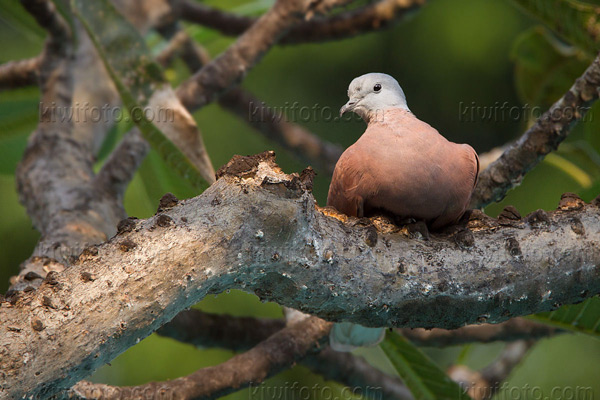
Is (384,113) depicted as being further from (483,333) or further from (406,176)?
(483,333)

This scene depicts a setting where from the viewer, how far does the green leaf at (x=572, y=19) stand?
282 centimetres

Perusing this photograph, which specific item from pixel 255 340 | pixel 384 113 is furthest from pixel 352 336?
pixel 384 113

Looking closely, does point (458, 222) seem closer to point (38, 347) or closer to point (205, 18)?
point (38, 347)

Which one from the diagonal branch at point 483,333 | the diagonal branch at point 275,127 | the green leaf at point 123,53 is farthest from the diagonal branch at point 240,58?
the diagonal branch at point 483,333

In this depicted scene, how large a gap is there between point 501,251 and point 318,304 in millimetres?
465

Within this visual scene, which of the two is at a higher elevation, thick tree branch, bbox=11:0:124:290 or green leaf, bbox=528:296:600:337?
thick tree branch, bbox=11:0:124:290

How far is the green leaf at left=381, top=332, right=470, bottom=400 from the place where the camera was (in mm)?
2709

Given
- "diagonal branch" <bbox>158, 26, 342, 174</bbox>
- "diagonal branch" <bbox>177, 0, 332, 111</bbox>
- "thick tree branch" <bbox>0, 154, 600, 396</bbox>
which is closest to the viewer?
"thick tree branch" <bbox>0, 154, 600, 396</bbox>

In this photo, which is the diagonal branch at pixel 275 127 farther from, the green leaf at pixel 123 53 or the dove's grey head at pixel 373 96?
the dove's grey head at pixel 373 96

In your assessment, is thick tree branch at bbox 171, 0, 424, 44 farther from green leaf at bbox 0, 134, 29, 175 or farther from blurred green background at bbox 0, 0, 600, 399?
green leaf at bbox 0, 134, 29, 175

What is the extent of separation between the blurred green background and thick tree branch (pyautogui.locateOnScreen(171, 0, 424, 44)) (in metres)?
0.20

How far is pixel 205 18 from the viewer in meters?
4.22

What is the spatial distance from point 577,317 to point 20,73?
2.91 meters

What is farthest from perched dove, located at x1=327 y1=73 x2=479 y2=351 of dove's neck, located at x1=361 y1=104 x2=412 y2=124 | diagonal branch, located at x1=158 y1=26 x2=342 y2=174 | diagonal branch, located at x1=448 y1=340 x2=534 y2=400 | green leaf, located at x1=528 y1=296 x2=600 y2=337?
diagonal branch, located at x1=448 y1=340 x2=534 y2=400
